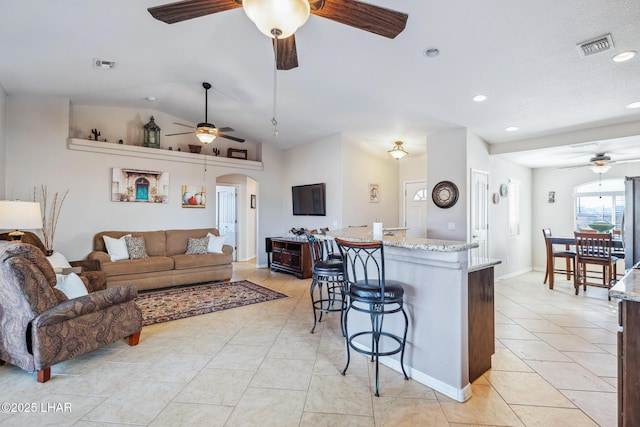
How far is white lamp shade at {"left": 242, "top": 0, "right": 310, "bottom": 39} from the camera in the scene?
1.53 metres

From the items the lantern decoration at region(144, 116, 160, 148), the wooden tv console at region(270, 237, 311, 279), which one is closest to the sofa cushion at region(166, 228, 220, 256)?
the wooden tv console at region(270, 237, 311, 279)

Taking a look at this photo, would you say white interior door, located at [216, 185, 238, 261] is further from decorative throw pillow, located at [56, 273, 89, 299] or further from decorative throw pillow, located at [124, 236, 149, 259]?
decorative throw pillow, located at [56, 273, 89, 299]

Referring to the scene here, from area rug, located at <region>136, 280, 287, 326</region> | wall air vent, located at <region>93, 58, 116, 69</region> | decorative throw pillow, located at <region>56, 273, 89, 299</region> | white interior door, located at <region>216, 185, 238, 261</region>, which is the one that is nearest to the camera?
decorative throw pillow, located at <region>56, 273, 89, 299</region>

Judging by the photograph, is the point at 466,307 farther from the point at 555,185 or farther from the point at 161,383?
the point at 555,185

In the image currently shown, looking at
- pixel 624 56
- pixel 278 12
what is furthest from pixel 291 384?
pixel 624 56

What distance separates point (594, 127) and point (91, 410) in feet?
21.2

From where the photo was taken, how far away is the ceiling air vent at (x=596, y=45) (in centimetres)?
254

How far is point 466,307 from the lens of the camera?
2133 millimetres

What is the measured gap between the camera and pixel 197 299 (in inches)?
178

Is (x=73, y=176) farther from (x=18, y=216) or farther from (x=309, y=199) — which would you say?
(x=309, y=199)

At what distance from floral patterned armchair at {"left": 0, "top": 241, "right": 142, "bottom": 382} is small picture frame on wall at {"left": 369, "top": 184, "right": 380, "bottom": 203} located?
5049mm

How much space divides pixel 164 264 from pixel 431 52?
Answer: 489 cm

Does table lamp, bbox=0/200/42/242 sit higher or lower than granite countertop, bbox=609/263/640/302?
higher

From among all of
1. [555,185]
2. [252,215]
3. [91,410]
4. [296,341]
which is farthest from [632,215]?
[252,215]
